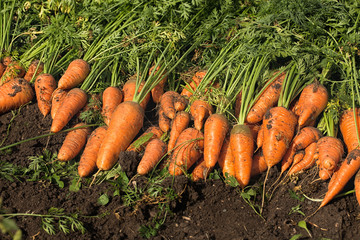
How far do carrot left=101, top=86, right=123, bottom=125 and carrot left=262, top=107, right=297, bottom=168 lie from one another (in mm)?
1673

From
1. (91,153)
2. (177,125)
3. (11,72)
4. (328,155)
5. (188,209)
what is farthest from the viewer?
(11,72)

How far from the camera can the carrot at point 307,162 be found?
4.03m

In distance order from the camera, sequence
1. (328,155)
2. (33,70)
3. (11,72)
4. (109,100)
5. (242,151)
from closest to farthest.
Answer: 1. (328,155)
2. (242,151)
3. (109,100)
4. (11,72)
5. (33,70)

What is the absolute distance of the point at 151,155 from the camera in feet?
13.4

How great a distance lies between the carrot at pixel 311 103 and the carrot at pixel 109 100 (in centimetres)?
199

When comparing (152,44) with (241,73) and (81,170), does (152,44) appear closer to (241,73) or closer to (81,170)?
(241,73)

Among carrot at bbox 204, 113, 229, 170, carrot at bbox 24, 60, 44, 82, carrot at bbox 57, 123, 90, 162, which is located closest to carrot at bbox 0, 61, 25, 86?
carrot at bbox 24, 60, 44, 82

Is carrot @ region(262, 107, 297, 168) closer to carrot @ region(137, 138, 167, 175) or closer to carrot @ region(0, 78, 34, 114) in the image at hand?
carrot @ region(137, 138, 167, 175)

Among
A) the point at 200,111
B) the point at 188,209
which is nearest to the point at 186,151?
the point at 200,111

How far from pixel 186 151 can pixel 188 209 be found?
662 millimetres

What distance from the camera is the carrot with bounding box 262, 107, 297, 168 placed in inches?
159

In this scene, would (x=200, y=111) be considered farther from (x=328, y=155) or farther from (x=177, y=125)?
(x=328, y=155)

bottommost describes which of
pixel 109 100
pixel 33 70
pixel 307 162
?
pixel 307 162

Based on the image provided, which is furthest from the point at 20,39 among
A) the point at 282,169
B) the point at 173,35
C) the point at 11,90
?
the point at 282,169
